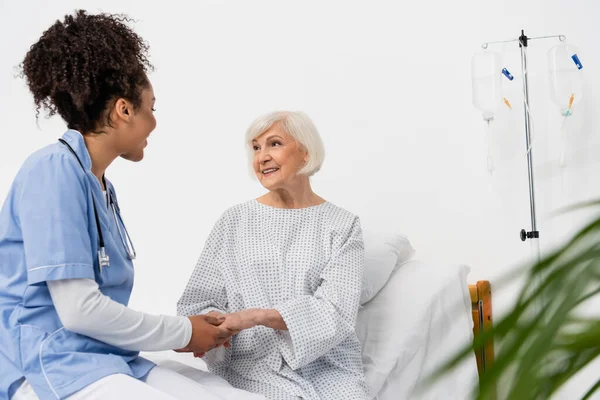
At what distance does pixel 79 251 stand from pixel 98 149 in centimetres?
30

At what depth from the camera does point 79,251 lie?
1.54 m

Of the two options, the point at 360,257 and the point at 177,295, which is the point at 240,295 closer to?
the point at 360,257

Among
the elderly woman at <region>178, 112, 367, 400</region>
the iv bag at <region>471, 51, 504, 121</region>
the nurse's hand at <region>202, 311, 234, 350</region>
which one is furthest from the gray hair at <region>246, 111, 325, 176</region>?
the iv bag at <region>471, 51, 504, 121</region>

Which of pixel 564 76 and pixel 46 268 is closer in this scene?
pixel 46 268

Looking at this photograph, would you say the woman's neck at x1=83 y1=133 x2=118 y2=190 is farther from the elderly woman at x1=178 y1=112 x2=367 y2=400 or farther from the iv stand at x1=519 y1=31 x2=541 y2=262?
the iv stand at x1=519 y1=31 x2=541 y2=262

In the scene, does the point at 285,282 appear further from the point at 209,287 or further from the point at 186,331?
the point at 186,331

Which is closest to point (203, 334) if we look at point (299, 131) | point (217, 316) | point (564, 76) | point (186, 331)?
point (186, 331)

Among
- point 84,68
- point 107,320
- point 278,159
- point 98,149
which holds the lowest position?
point 107,320

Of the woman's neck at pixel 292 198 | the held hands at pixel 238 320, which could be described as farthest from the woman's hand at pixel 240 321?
the woman's neck at pixel 292 198

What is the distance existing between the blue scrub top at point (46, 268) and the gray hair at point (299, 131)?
0.86 meters

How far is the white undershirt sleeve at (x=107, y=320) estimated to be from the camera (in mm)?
1546

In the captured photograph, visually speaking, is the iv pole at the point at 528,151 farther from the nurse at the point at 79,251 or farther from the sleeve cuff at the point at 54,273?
the sleeve cuff at the point at 54,273

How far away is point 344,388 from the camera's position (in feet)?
7.07

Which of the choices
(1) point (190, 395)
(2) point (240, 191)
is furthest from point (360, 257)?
(2) point (240, 191)
